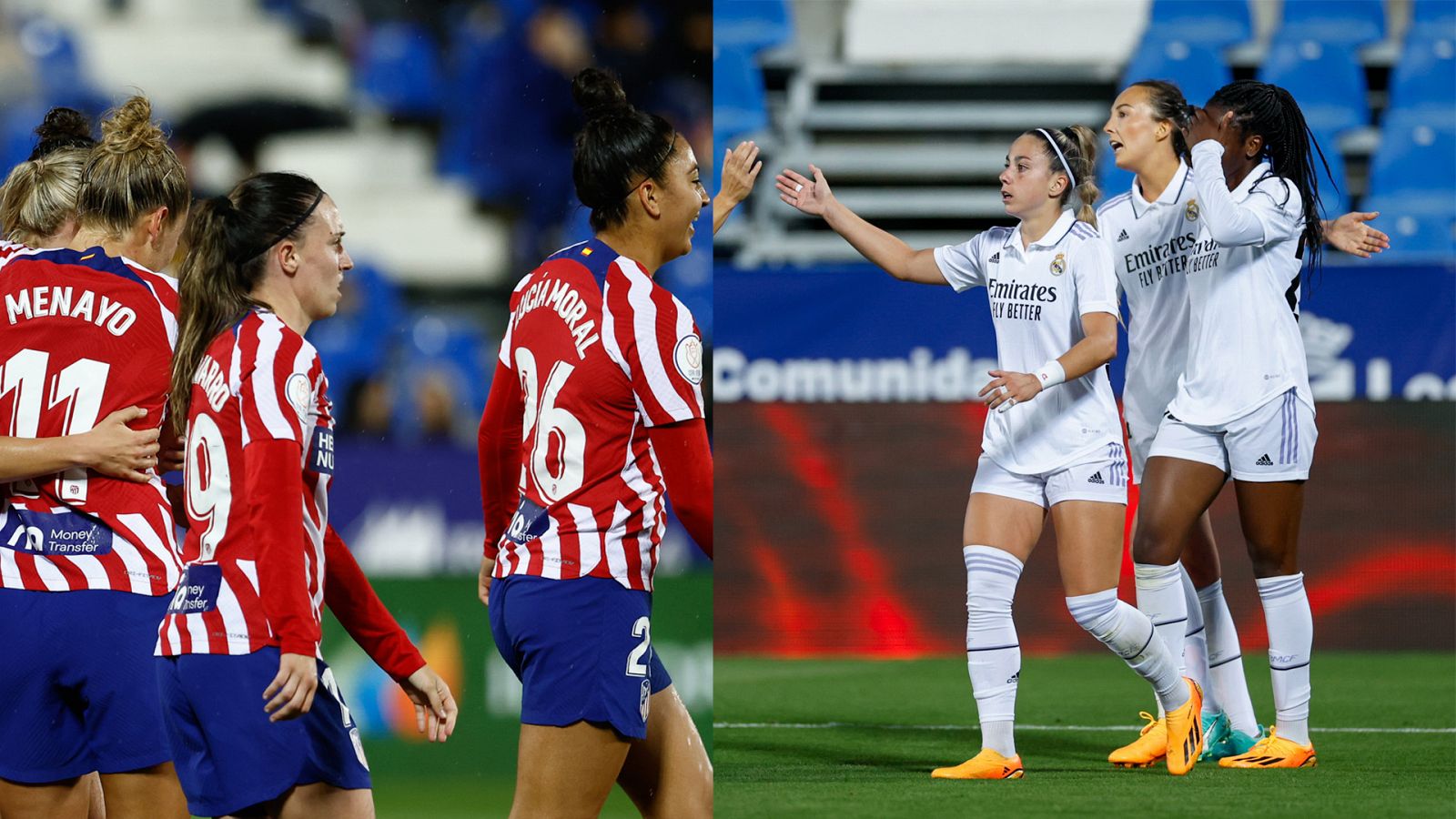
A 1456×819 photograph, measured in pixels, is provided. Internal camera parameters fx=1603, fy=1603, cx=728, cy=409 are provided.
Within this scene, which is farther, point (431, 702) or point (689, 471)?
point (431, 702)

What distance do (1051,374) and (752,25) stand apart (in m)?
7.25

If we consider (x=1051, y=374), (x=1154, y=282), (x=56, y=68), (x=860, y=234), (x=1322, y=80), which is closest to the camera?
(x=1051, y=374)

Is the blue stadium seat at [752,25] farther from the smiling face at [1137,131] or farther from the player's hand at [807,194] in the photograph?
the player's hand at [807,194]

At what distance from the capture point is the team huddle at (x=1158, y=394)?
4305mm

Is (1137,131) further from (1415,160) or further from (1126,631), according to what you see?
(1415,160)

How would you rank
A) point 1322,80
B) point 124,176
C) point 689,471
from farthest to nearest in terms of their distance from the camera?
point 1322,80 → point 124,176 → point 689,471

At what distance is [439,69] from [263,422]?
12.2 feet

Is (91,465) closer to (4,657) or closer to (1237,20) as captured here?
(4,657)

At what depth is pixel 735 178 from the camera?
3.17 metres

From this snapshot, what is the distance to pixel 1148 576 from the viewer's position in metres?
4.68

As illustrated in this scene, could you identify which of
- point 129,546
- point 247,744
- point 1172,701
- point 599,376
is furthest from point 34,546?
point 1172,701

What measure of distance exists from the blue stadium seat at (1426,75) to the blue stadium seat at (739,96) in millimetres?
4092

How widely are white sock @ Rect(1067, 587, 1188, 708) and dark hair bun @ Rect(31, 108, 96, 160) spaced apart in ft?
8.79

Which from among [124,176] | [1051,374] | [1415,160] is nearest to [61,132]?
[124,176]
